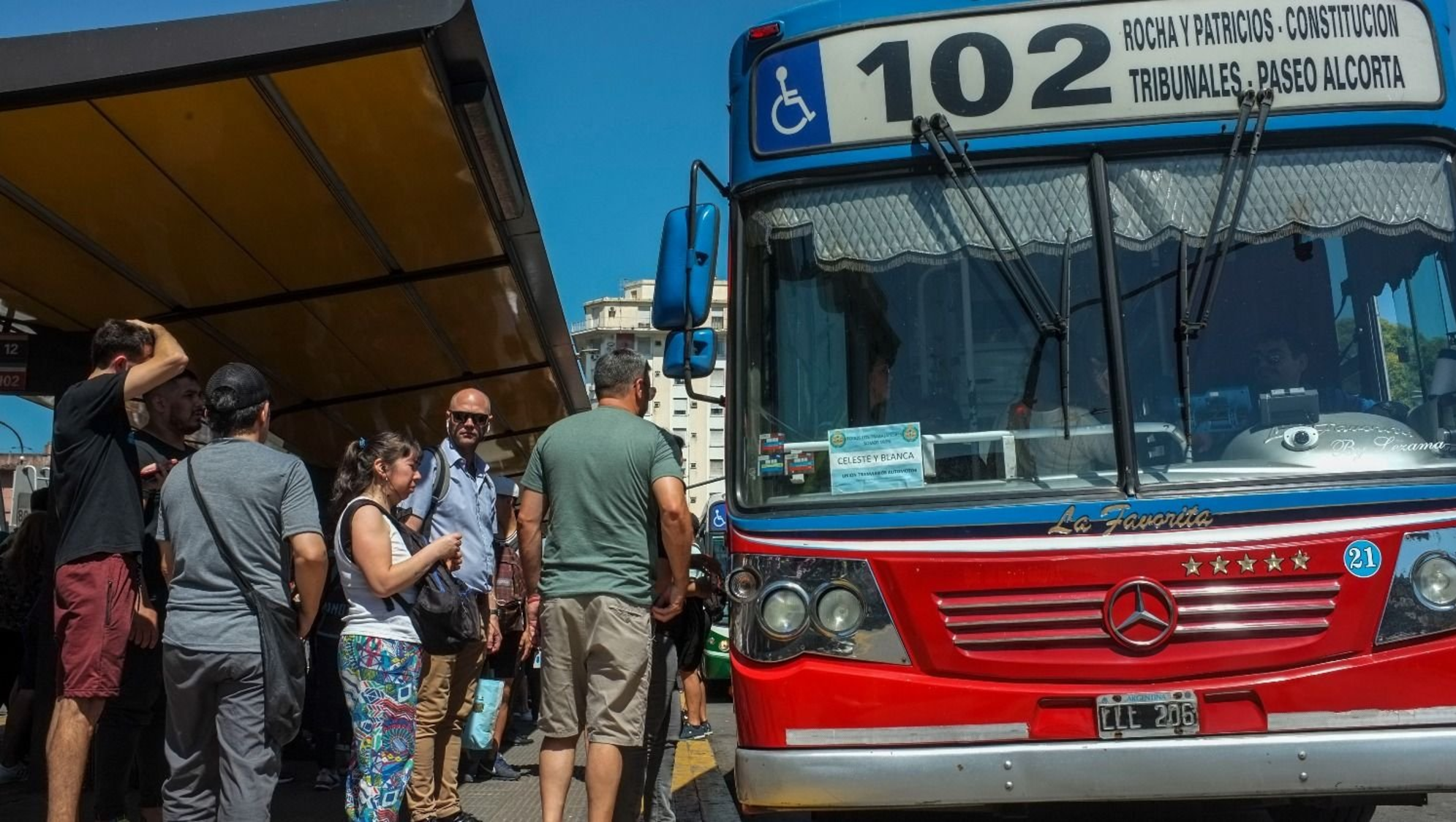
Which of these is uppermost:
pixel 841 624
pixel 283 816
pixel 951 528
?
pixel 951 528

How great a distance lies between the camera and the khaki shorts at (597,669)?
Result: 17.1 ft

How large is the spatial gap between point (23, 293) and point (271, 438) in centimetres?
448

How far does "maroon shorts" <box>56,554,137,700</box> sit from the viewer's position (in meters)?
4.92

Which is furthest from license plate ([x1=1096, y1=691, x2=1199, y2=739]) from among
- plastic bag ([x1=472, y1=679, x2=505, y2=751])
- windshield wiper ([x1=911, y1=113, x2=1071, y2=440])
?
plastic bag ([x1=472, y1=679, x2=505, y2=751])

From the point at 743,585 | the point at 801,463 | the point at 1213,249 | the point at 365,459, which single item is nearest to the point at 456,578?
the point at 365,459

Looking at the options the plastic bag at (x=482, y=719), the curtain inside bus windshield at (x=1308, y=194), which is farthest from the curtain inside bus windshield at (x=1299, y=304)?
the plastic bag at (x=482, y=719)

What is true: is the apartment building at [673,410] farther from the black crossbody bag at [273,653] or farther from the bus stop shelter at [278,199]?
the black crossbody bag at [273,653]

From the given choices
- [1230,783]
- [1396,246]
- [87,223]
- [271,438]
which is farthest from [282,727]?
[271,438]

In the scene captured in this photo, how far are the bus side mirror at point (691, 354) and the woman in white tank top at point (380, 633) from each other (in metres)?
1.11

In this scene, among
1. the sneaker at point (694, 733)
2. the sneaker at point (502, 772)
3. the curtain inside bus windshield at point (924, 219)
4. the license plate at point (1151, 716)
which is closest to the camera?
the license plate at point (1151, 716)

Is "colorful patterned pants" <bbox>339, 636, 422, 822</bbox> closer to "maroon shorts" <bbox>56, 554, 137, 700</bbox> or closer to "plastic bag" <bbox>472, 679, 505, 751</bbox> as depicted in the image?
"maroon shorts" <bbox>56, 554, 137, 700</bbox>

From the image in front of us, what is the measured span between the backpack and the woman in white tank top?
0.01m

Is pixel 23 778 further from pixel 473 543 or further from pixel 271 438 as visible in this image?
pixel 271 438

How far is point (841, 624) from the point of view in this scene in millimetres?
4684
